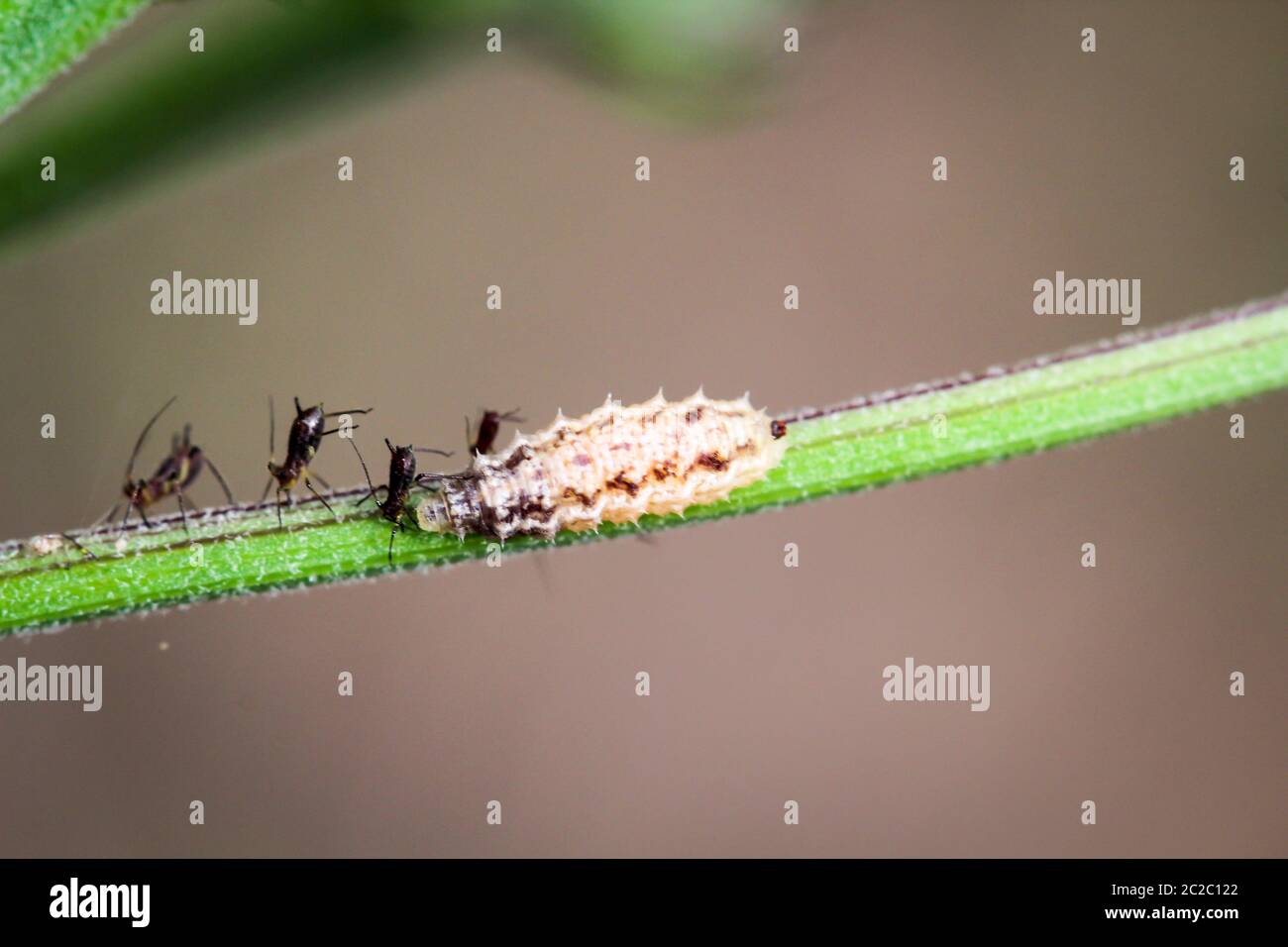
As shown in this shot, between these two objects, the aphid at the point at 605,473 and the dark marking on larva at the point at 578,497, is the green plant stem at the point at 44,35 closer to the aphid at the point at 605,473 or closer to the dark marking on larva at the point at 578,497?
the aphid at the point at 605,473

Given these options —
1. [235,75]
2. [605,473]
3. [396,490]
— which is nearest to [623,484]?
[605,473]

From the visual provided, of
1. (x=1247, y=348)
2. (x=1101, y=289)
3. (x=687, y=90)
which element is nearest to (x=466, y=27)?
(x=687, y=90)

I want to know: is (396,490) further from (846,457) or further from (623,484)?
(846,457)

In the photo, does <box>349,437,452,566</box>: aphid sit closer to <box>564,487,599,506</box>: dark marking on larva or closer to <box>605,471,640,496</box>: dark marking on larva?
<box>564,487,599,506</box>: dark marking on larva

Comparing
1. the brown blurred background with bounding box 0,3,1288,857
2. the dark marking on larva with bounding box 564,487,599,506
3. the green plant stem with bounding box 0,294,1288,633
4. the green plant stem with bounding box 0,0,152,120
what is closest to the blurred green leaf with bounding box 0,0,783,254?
the green plant stem with bounding box 0,0,152,120

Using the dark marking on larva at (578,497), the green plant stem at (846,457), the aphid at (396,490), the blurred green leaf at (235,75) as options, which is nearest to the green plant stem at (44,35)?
the blurred green leaf at (235,75)

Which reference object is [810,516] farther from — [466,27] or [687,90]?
[466,27]

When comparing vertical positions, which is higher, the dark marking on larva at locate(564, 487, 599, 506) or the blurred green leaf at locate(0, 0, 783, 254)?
the blurred green leaf at locate(0, 0, 783, 254)
